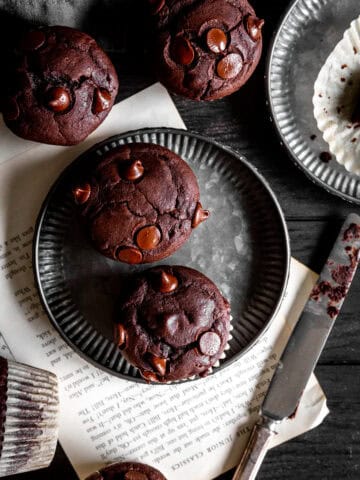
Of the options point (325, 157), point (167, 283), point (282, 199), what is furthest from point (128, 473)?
point (325, 157)

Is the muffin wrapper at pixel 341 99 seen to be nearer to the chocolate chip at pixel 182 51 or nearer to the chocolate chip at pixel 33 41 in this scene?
the chocolate chip at pixel 182 51

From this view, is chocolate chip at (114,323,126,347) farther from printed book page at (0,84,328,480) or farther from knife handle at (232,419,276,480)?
knife handle at (232,419,276,480)

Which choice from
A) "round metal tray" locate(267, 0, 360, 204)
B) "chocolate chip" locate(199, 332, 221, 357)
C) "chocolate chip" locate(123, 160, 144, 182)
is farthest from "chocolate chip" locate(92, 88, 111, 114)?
"chocolate chip" locate(199, 332, 221, 357)

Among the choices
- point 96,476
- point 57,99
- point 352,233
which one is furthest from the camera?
point 352,233

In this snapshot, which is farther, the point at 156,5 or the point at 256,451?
the point at 256,451

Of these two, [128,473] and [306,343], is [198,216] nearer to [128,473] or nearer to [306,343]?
[306,343]

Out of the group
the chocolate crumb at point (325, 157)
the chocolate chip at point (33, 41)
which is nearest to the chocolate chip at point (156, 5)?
the chocolate chip at point (33, 41)
